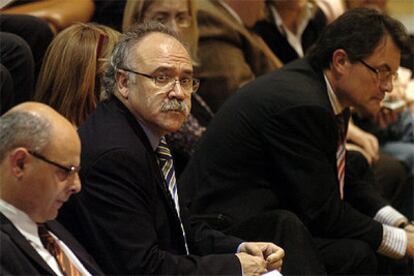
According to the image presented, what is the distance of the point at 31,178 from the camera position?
1940mm

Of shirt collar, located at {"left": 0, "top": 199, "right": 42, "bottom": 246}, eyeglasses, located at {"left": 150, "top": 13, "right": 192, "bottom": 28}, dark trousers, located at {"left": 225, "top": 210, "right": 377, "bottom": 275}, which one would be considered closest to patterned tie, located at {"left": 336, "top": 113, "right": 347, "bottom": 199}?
dark trousers, located at {"left": 225, "top": 210, "right": 377, "bottom": 275}

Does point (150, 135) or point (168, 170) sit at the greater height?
point (150, 135)

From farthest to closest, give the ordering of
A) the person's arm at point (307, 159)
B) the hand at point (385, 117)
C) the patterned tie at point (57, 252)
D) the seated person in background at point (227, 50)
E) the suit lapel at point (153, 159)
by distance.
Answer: the hand at point (385, 117) → the seated person in background at point (227, 50) → the person's arm at point (307, 159) → the suit lapel at point (153, 159) → the patterned tie at point (57, 252)

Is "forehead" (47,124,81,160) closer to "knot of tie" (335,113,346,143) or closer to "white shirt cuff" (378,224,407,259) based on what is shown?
"knot of tie" (335,113,346,143)

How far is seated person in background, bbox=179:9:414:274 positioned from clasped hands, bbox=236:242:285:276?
290mm

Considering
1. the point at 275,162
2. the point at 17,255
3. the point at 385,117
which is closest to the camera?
the point at 17,255

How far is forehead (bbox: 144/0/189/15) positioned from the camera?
11.1 feet

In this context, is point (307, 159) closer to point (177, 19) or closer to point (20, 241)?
point (177, 19)

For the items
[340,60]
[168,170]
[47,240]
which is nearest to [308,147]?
[340,60]

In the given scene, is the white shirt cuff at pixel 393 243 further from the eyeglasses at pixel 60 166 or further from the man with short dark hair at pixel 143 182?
Result: the eyeglasses at pixel 60 166

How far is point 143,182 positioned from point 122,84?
32 centimetres

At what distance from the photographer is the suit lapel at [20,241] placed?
1.93m

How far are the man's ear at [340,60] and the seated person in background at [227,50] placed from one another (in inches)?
27.5

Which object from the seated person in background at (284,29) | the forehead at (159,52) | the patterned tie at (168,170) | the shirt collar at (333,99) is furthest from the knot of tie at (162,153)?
the seated person in background at (284,29)
